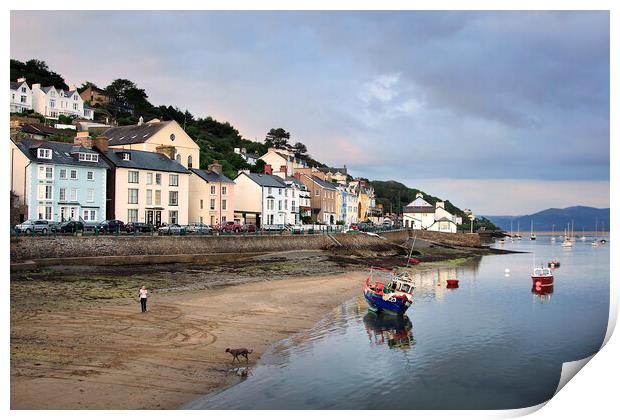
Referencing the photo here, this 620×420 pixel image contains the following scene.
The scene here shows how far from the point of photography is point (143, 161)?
47500mm

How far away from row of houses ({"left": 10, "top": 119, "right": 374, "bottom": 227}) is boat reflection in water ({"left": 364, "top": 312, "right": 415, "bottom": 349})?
27.5m

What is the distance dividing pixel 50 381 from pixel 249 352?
17.4ft

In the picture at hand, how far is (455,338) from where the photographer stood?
810 inches

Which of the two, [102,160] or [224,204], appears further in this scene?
[224,204]

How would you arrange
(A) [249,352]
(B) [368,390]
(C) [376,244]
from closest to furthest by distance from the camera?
1. (B) [368,390]
2. (A) [249,352]
3. (C) [376,244]

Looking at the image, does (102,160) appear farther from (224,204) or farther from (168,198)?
(224,204)

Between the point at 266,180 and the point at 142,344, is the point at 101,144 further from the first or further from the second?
the point at 142,344

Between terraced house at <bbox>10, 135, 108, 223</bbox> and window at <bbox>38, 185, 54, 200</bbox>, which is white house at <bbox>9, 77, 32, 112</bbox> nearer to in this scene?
terraced house at <bbox>10, 135, 108, 223</bbox>

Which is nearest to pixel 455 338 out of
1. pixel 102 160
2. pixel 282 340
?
pixel 282 340

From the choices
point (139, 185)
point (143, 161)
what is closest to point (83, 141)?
point (143, 161)

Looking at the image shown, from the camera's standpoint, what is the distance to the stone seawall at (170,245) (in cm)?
3241
